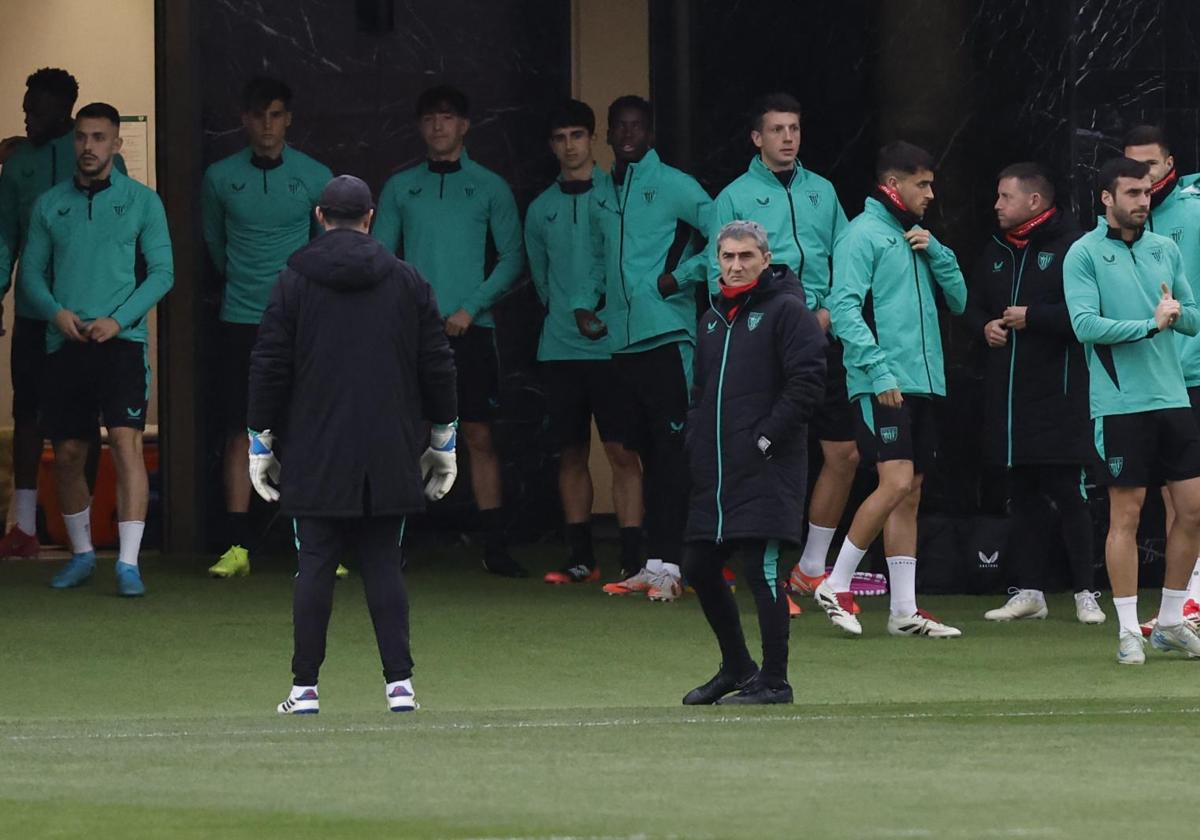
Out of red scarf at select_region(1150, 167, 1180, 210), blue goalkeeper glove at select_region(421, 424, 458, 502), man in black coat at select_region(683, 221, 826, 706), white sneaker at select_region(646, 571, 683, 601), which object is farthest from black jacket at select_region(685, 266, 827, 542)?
white sneaker at select_region(646, 571, 683, 601)

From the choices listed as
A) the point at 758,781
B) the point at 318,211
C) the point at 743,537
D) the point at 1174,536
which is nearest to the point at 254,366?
the point at 318,211

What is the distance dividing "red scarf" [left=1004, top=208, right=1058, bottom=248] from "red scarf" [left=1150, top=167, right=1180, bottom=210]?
82cm

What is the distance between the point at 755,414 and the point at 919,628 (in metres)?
2.37

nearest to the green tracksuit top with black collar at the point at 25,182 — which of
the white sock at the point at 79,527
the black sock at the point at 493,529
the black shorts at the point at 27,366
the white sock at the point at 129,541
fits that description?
the black shorts at the point at 27,366

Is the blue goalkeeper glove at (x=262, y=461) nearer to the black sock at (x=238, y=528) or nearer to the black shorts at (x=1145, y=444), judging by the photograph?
the black shorts at (x=1145, y=444)

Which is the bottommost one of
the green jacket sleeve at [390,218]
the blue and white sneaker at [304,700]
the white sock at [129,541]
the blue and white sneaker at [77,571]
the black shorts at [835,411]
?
the blue and white sneaker at [304,700]

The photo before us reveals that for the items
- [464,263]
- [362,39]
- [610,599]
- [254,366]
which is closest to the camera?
[254,366]

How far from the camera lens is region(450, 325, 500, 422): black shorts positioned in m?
13.1

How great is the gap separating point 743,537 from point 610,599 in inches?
138

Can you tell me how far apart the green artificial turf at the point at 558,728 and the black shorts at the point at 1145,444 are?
73cm

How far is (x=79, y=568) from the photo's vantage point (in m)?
12.6

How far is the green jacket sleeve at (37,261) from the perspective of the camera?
12328 millimetres

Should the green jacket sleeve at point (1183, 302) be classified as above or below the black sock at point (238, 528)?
above

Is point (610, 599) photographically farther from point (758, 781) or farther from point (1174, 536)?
point (758, 781)
